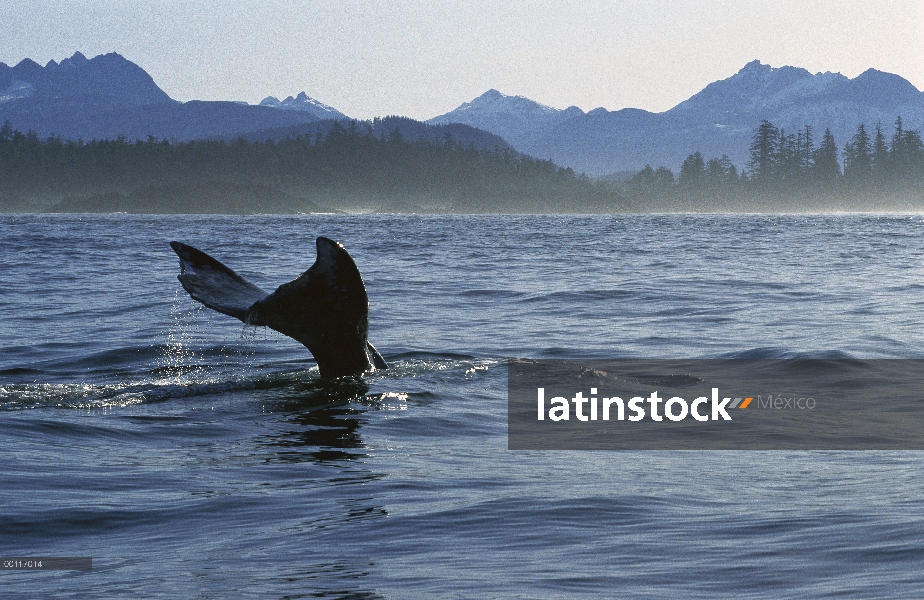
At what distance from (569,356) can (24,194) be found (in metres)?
198

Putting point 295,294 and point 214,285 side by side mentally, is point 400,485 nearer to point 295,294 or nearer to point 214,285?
point 295,294

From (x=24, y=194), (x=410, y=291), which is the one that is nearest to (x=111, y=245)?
(x=410, y=291)

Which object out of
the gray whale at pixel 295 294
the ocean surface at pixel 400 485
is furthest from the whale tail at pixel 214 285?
the ocean surface at pixel 400 485

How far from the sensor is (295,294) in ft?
28.9

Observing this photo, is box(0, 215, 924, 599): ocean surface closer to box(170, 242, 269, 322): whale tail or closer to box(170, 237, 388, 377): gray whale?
box(170, 237, 388, 377): gray whale

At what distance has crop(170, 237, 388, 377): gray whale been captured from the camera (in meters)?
8.63

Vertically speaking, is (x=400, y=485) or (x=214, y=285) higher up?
(x=214, y=285)

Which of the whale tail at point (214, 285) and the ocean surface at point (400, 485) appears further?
the whale tail at point (214, 285)

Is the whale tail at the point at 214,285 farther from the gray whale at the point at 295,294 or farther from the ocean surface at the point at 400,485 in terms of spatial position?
the ocean surface at the point at 400,485

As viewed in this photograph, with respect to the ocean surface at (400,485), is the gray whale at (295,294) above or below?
above

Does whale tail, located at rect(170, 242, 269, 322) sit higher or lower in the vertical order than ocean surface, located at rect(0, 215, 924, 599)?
higher

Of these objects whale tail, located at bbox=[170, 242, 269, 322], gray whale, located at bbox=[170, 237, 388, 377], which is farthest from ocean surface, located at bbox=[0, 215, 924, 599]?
whale tail, located at bbox=[170, 242, 269, 322]

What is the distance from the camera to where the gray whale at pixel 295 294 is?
8.63m

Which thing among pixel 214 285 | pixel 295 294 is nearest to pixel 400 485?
pixel 295 294
